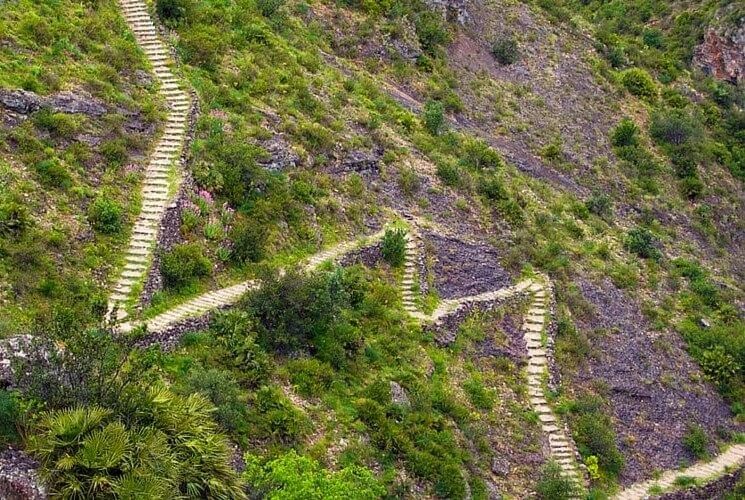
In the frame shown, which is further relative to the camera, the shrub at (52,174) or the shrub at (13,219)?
the shrub at (52,174)

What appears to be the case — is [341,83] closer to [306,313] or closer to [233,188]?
[233,188]

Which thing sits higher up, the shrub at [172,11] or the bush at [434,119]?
the bush at [434,119]

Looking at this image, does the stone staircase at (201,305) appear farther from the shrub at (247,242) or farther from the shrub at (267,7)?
the shrub at (267,7)

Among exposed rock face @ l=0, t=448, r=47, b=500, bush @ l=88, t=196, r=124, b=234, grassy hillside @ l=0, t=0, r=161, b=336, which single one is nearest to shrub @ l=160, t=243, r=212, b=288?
grassy hillside @ l=0, t=0, r=161, b=336

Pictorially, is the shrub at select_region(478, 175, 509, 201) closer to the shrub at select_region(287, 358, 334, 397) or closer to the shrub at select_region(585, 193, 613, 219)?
the shrub at select_region(585, 193, 613, 219)

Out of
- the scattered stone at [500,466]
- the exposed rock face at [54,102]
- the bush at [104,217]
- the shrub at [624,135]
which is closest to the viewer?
the bush at [104,217]

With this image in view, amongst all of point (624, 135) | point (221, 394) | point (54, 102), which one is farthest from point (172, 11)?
point (624, 135)

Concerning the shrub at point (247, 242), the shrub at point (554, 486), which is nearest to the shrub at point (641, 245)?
the shrub at point (554, 486)

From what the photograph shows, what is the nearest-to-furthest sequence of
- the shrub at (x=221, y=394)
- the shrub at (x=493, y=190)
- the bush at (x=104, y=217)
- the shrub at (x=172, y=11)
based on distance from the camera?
1. the shrub at (x=221, y=394)
2. the bush at (x=104, y=217)
3. the shrub at (x=172, y=11)
4. the shrub at (x=493, y=190)

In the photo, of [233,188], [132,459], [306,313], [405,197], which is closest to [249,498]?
[132,459]
